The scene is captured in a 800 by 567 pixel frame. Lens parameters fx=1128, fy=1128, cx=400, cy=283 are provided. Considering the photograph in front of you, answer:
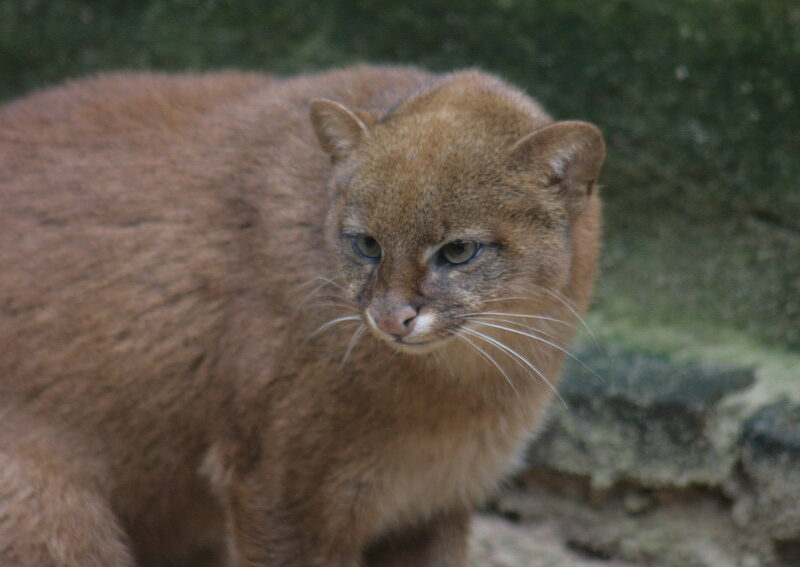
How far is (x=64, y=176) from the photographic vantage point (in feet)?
13.4

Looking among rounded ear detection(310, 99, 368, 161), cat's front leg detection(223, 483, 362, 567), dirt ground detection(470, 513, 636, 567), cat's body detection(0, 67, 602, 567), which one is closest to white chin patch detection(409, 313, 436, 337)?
cat's body detection(0, 67, 602, 567)

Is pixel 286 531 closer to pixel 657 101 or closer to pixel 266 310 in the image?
pixel 266 310

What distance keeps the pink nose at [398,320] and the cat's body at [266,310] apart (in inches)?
3.3

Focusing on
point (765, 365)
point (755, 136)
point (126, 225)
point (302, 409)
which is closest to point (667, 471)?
point (765, 365)

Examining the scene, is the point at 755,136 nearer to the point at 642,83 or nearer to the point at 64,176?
the point at 642,83

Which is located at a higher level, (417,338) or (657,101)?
(657,101)

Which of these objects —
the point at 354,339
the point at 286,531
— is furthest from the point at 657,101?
the point at 286,531

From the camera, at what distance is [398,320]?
10.9 ft

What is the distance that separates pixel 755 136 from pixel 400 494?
7.24ft

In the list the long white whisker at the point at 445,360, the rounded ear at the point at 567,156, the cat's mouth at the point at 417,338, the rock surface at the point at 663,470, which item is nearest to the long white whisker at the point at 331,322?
the cat's mouth at the point at 417,338

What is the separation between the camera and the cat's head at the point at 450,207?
340cm

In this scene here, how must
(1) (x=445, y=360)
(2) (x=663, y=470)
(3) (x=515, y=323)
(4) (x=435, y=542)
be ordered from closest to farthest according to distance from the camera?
(3) (x=515, y=323) → (1) (x=445, y=360) → (4) (x=435, y=542) → (2) (x=663, y=470)

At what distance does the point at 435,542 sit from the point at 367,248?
145 cm

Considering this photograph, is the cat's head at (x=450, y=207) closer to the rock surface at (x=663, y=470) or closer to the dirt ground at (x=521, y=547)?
the rock surface at (x=663, y=470)
